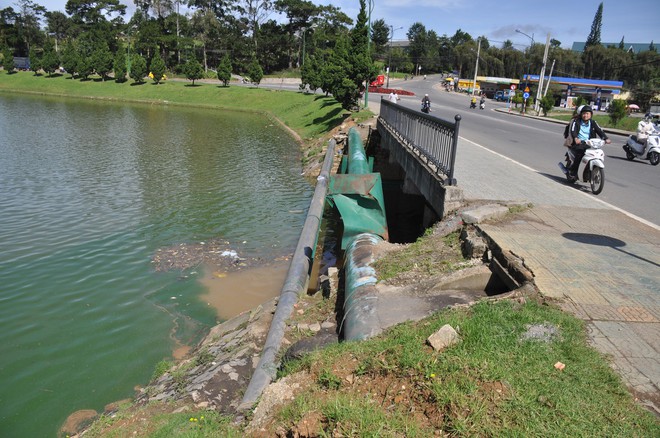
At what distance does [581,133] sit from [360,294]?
7.59 m

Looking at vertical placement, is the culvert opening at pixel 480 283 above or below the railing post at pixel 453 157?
below

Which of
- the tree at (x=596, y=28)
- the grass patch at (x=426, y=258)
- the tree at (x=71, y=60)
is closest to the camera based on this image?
the grass patch at (x=426, y=258)

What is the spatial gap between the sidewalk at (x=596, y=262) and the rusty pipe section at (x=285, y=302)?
298 centimetres

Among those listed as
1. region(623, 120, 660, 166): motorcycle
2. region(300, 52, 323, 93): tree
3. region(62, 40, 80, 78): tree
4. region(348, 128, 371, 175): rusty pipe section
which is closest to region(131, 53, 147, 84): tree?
region(62, 40, 80, 78): tree

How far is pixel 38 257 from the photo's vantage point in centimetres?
1106

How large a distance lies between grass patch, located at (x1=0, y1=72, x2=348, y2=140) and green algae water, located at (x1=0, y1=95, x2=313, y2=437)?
8190 millimetres

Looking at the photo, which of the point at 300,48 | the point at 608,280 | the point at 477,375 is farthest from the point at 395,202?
the point at 300,48

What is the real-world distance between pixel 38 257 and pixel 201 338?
5.27 m

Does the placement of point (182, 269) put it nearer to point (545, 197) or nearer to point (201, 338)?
point (201, 338)

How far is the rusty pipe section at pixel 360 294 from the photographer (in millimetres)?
5026

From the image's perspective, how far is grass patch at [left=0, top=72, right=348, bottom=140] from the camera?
35.1m

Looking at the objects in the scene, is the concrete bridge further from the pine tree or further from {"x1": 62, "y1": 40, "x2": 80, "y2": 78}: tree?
{"x1": 62, "y1": 40, "x2": 80, "y2": 78}: tree

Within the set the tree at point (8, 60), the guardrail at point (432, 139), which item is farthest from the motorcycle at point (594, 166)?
the tree at point (8, 60)

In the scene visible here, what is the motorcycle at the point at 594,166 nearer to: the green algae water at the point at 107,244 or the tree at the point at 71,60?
the green algae water at the point at 107,244
